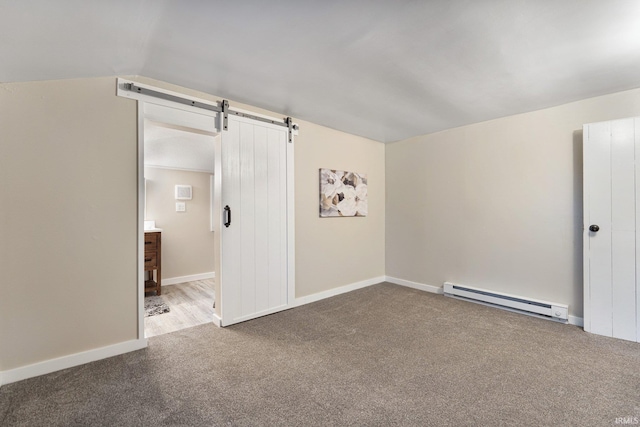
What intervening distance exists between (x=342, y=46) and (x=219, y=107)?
147 cm

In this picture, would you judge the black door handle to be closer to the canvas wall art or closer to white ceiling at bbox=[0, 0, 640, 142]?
white ceiling at bbox=[0, 0, 640, 142]

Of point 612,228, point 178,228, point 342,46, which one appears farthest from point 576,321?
point 178,228

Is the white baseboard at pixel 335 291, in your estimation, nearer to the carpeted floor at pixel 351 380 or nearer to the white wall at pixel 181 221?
the carpeted floor at pixel 351 380

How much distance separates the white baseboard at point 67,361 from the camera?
1.79 meters

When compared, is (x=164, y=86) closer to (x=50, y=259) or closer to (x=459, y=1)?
(x=50, y=259)

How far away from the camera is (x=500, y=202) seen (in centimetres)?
325

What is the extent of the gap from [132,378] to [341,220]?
2.77 meters

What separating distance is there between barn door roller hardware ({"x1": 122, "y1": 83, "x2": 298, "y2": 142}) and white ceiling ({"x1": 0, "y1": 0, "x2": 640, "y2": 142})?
0.11 metres

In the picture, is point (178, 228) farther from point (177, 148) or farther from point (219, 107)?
point (219, 107)

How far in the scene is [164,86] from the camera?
237cm

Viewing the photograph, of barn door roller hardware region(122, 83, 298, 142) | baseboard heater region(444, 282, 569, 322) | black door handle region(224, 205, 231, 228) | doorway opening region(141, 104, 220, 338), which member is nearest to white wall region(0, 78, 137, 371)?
barn door roller hardware region(122, 83, 298, 142)

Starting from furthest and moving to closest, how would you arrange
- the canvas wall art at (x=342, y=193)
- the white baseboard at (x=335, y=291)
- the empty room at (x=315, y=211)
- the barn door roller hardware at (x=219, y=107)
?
the canvas wall art at (x=342, y=193), the white baseboard at (x=335, y=291), the barn door roller hardware at (x=219, y=107), the empty room at (x=315, y=211)

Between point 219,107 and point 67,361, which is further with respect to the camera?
point 219,107

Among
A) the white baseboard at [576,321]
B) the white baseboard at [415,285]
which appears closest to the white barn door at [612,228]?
the white baseboard at [576,321]
